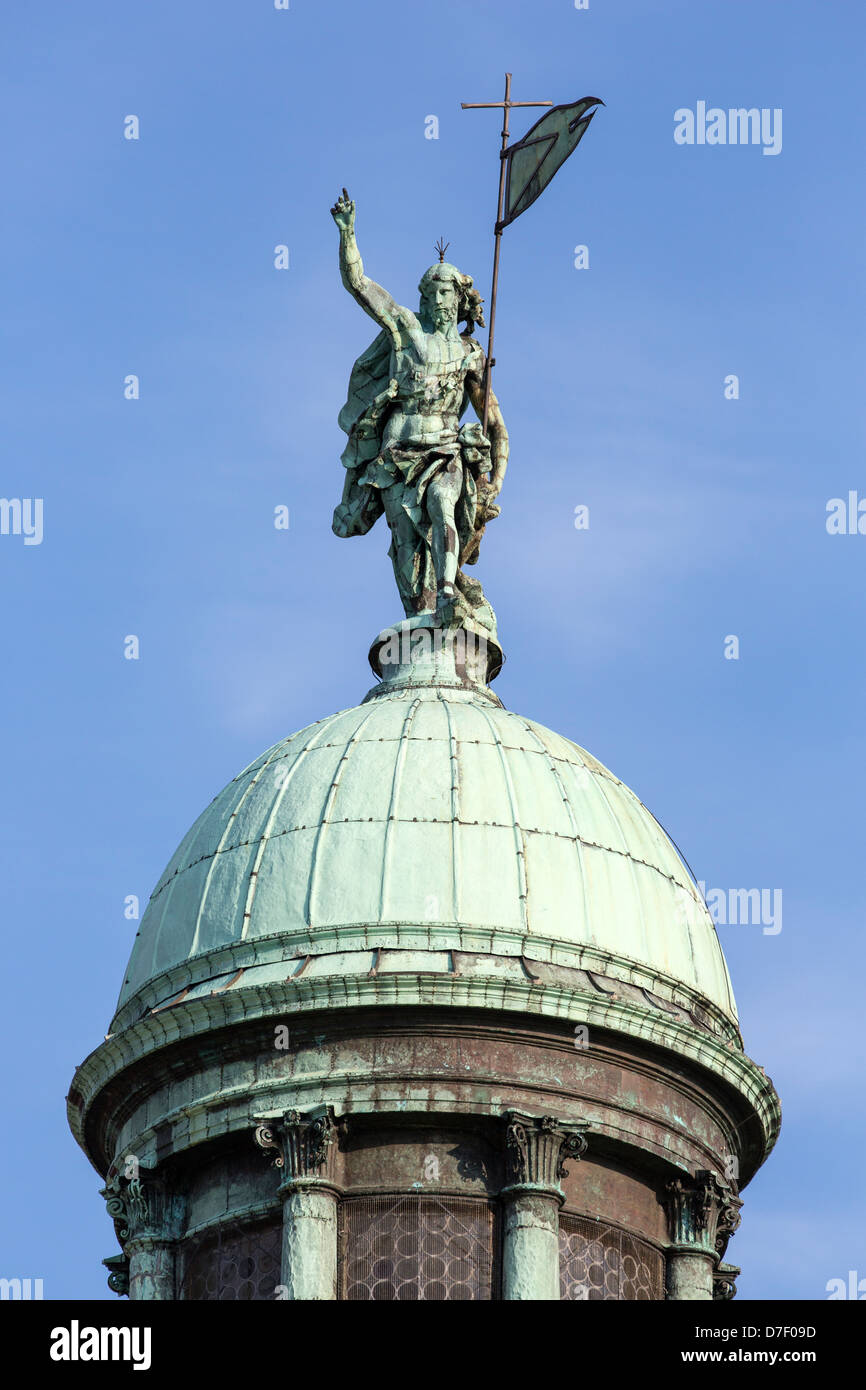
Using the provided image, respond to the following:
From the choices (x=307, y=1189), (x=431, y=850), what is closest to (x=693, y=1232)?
(x=307, y=1189)

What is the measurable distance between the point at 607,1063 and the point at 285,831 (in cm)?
625

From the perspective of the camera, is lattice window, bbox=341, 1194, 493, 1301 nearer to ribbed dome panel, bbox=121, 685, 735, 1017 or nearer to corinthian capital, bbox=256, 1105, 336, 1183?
corinthian capital, bbox=256, 1105, 336, 1183

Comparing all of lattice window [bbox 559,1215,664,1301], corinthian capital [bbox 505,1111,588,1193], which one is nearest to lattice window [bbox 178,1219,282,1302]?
corinthian capital [bbox 505,1111,588,1193]

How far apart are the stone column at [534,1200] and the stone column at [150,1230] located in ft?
17.4

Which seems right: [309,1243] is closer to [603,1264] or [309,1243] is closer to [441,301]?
[603,1264]

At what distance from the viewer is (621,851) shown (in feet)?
199

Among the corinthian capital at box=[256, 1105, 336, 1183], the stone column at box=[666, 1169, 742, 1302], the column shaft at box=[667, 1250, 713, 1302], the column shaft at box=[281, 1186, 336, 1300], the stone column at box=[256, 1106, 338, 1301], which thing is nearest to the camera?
the column shaft at box=[281, 1186, 336, 1300]

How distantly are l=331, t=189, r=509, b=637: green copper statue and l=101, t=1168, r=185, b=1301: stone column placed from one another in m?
11.4

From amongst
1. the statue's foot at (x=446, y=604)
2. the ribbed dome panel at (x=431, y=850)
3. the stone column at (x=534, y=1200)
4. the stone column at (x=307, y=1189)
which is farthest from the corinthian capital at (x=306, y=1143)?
the statue's foot at (x=446, y=604)

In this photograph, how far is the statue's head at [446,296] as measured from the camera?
219ft

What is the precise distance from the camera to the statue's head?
66688mm

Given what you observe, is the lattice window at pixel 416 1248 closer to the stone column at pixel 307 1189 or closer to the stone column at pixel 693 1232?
the stone column at pixel 307 1189

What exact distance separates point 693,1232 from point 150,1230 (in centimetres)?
811
